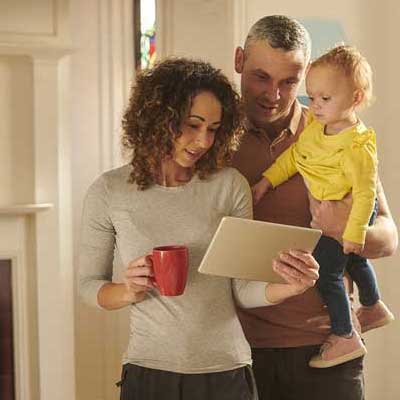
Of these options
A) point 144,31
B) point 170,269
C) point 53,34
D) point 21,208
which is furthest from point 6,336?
point 170,269

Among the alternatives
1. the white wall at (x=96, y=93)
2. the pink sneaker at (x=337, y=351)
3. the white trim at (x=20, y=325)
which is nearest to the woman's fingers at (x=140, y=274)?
the pink sneaker at (x=337, y=351)

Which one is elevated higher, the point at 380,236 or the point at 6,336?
the point at 380,236

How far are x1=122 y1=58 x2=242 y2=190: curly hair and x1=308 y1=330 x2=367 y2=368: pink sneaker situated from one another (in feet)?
1.73

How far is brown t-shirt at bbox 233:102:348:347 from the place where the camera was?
1.81m

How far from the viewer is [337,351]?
1.78m

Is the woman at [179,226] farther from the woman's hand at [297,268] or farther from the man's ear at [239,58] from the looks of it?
the man's ear at [239,58]

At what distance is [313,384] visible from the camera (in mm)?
1812

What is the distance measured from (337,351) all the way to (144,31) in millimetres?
2277

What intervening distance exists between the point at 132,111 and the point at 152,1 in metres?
2.06

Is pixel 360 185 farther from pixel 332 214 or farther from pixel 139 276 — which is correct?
pixel 139 276

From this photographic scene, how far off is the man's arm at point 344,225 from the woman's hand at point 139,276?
462mm

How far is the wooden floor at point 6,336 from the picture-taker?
330cm

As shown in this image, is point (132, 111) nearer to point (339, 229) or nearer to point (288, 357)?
point (339, 229)

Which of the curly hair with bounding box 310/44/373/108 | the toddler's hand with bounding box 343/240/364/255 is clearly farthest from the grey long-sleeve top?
the curly hair with bounding box 310/44/373/108
